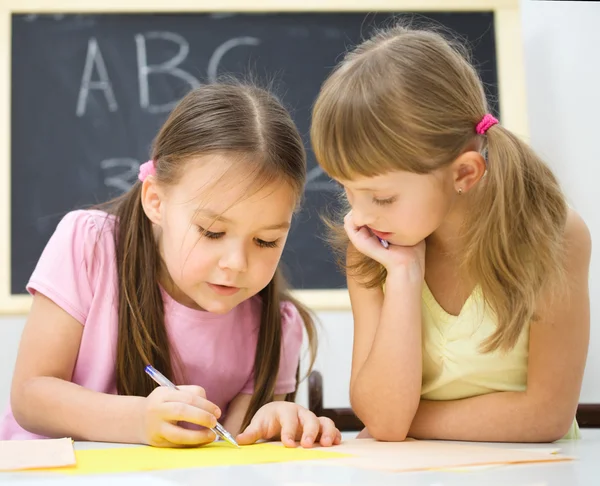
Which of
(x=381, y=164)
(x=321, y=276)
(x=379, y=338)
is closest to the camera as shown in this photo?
(x=381, y=164)

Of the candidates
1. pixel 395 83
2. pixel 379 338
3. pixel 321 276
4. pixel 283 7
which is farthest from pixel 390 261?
pixel 283 7

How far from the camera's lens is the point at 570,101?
5.57ft

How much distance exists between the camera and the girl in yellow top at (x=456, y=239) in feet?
3.15

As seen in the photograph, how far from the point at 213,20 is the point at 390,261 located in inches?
56.5

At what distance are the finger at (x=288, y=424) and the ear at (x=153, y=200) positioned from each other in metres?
0.35

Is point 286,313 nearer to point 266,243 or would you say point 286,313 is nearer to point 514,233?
point 266,243

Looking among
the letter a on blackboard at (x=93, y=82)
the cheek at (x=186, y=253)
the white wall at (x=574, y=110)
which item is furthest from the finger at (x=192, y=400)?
the letter a on blackboard at (x=93, y=82)

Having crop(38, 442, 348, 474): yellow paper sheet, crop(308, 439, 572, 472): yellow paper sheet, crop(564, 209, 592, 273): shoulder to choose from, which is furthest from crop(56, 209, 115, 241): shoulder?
crop(564, 209, 592, 273): shoulder

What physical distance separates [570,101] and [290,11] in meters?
0.93

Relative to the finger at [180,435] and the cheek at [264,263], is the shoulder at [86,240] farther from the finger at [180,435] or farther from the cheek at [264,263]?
the finger at [180,435]

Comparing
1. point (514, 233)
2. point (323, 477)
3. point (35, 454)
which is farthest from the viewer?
point (514, 233)

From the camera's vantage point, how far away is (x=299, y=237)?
7.33ft

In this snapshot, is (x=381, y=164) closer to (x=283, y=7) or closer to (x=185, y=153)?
(x=185, y=153)

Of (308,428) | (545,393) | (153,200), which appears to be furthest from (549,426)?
(153,200)
